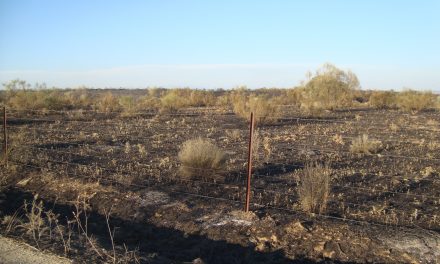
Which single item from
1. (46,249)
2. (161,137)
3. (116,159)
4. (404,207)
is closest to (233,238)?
(46,249)

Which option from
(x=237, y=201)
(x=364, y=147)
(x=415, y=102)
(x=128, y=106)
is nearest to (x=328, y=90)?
(x=415, y=102)

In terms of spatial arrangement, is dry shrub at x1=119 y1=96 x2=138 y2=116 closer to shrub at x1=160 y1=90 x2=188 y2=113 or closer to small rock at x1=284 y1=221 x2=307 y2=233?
shrub at x1=160 y1=90 x2=188 y2=113

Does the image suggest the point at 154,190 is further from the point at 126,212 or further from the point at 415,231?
the point at 415,231

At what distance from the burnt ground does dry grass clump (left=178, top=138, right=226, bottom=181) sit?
0.88 feet

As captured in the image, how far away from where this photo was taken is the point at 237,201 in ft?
34.6

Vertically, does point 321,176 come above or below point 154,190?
above

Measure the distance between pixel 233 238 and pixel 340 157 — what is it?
27.0ft

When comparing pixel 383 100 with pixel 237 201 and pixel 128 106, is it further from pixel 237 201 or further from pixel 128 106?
pixel 237 201

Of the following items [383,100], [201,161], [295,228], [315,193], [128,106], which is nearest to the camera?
[295,228]

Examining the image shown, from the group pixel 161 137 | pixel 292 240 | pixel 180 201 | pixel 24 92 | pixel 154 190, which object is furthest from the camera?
pixel 24 92

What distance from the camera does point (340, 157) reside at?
16000 mm

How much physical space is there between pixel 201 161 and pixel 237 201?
104 inches

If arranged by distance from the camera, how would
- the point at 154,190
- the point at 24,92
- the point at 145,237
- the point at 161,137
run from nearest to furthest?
the point at 145,237 < the point at 154,190 < the point at 161,137 < the point at 24,92

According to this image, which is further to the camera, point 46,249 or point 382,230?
point 382,230
